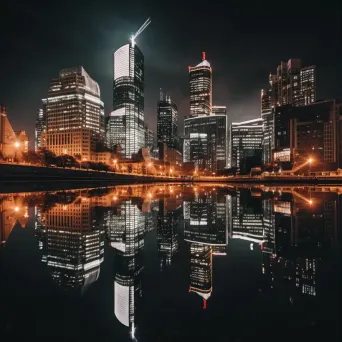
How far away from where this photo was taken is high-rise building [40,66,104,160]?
133250 mm

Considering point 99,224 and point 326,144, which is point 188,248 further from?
point 326,144

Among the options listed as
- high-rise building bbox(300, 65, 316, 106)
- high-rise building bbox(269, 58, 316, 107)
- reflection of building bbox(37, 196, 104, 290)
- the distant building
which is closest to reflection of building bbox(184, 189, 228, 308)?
reflection of building bbox(37, 196, 104, 290)

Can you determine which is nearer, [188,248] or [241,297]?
[241,297]

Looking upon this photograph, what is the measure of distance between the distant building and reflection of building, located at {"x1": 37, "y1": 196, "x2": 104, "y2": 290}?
101 m

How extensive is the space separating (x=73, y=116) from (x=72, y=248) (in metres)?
143

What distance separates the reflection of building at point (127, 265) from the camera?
2.89 metres

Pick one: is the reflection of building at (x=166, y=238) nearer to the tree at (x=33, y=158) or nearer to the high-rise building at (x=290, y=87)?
the tree at (x=33, y=158)

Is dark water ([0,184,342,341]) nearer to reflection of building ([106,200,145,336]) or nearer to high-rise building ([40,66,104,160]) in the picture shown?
reflection of building ([106,200,145,336])

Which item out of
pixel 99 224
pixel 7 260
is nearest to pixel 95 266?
pixel 7 260

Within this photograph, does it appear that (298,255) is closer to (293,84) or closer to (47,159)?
(47,159)

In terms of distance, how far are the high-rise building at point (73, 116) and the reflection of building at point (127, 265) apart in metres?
125

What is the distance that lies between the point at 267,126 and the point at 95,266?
581ft

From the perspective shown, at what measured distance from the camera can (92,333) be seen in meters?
2.40

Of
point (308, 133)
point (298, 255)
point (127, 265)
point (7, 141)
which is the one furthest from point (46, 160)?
Answer: point (308, 133)
